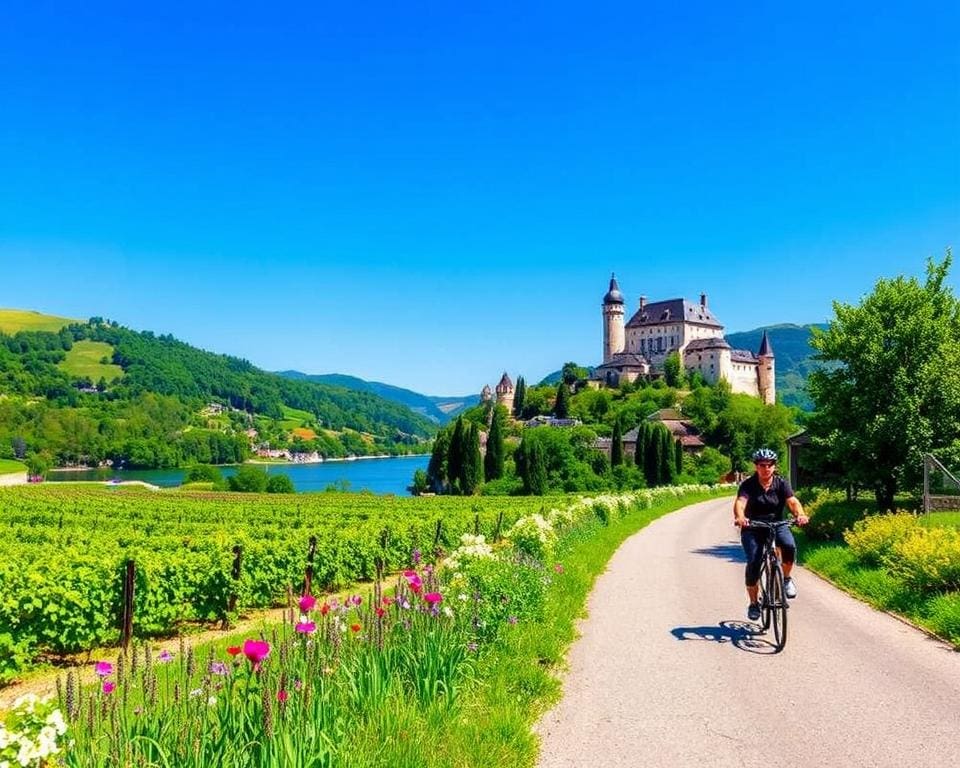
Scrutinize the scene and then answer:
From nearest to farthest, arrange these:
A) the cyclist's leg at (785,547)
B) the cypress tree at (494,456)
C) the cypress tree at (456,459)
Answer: the cyclist's leg at (785,547) < the cypress tree at (456,459) < the cypress tree at (494,456)

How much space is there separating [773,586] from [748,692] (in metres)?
2.16

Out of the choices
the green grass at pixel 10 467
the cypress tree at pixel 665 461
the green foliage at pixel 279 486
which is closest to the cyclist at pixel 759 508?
the cypress tree at pixel 665 461

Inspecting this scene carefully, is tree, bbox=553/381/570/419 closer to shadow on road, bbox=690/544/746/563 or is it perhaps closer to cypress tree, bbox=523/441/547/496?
cypress tree, bbox=523/441/547/496

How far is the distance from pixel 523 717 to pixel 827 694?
9.76ft

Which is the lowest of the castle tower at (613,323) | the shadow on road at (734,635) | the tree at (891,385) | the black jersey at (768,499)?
the shadow on road at (734,635)

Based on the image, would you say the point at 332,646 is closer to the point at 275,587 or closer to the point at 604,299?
the point at 275,587

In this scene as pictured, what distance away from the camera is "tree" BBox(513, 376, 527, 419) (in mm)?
132375

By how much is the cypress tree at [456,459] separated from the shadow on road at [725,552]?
57599mm

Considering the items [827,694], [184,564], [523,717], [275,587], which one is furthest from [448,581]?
[275,587]

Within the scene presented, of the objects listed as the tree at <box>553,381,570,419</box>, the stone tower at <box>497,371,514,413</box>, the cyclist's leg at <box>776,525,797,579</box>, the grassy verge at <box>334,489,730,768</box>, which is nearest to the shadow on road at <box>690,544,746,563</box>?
the grassy verge at <box>334,489,730,768</box>

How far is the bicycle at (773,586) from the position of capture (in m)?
8.04

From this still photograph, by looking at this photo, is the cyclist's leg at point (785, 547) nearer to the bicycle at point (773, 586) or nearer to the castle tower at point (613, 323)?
the bicycle at point (773, 586)

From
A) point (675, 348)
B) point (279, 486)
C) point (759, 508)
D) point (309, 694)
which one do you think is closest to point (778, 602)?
point (759, 508)

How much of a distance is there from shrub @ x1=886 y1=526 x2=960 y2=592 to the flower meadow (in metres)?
6.63
